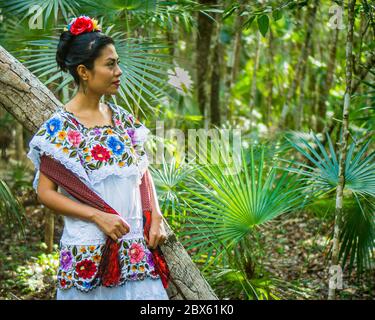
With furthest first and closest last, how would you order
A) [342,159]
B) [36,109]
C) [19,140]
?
1. [19,140]
2. [342,159]
3. [36,109]

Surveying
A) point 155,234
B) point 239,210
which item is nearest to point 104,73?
point 155,234

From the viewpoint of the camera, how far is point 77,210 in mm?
2268

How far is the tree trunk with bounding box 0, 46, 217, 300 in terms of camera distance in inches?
111

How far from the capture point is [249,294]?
3.56m

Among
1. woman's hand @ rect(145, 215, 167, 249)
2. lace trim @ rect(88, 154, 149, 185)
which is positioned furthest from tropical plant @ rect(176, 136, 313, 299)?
lace trim @ rect(88, 154, 149, 185)

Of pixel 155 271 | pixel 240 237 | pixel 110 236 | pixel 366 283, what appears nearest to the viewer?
pixel 110 236

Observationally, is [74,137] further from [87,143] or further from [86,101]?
[86,101]

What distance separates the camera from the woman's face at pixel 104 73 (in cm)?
236

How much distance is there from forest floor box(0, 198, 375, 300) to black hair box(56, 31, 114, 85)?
1.97 m

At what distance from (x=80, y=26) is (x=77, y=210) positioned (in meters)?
0.76

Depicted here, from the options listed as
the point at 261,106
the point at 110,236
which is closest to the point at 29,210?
the point at 110,236

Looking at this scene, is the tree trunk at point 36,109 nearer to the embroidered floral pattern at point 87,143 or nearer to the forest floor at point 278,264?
the embroidered floral pattern at point 87,143

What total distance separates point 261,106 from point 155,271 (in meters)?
9.42
